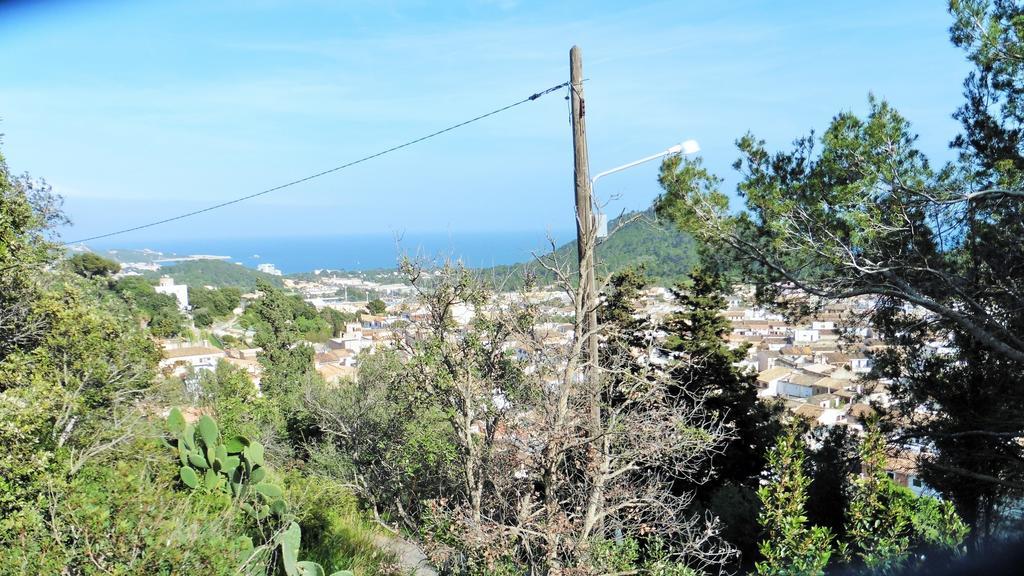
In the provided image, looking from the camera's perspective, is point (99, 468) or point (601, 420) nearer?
point (601, 420)

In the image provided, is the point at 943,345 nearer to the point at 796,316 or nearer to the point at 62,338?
the point at 796,316

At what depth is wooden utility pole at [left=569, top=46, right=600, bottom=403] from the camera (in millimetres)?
4711

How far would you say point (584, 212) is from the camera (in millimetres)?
4895

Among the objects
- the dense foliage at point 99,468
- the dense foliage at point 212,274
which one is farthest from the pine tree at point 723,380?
the dense foliage at point 212,274

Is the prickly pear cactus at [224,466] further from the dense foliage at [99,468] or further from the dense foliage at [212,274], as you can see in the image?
the dense foliage at [212,274]

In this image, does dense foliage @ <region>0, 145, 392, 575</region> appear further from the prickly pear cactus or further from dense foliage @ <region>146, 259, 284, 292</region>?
dense foliage @ <region>146, 259, 284, 292</region>

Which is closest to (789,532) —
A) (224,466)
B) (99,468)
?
(224,466)

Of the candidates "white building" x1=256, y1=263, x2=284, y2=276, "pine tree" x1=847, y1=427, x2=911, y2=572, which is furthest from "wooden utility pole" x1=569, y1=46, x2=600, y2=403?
"white building" x1=256, y1=263, x2=284, y2=276

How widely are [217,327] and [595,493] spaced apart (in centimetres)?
5316

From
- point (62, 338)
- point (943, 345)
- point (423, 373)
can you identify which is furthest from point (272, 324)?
point (943, 345)

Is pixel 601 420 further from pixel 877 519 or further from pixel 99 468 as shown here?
pixel 99 468

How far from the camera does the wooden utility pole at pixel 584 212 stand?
15.5 ft

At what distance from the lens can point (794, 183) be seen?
7.18m

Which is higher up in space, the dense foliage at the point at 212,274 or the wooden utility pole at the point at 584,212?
the wooden utility pole at the point at 584,212
